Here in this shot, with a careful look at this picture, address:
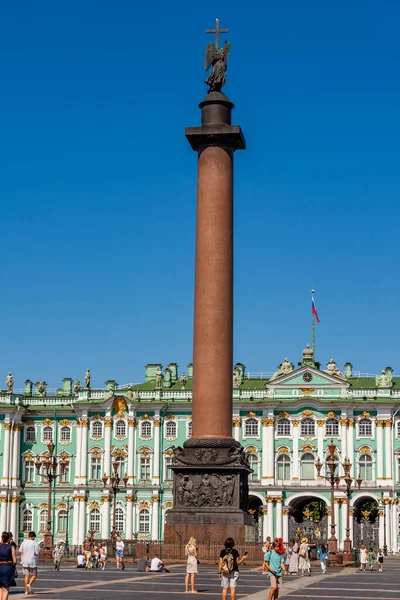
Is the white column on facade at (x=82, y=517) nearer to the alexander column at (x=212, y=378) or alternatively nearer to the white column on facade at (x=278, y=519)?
the white column on facade at (x=278, y=519)

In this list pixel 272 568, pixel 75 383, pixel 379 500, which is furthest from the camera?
pixel 75 383

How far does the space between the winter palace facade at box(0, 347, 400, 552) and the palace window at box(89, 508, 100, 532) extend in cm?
8

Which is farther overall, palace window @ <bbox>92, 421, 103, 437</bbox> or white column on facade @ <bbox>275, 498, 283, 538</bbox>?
palace window @ <bbox>92, 421, 103, 437</bbox>

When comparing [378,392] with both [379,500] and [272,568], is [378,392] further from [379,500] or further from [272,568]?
[272,568]

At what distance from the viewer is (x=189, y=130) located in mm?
42750

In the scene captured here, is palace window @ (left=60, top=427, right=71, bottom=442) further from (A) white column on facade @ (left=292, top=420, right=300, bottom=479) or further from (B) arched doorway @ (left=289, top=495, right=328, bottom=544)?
(B) arched doorway @ (left=289, top=495, right=328, bottom=544)

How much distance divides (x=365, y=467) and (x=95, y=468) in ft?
73.9

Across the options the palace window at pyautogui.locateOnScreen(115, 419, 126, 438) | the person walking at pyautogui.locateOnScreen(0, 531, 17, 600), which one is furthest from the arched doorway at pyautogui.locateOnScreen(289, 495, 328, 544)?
the person walking at pyautogui.locateOnScreen(0, 531, 17, 600)

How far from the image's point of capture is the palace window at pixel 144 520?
89.6 meters

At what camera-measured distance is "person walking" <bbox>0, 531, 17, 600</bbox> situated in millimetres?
22234

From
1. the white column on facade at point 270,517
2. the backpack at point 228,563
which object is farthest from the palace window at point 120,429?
the backpack at point 228,563

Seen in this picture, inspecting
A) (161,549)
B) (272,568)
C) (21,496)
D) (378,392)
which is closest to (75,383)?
(21,496)

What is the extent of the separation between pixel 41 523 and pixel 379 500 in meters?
28.4

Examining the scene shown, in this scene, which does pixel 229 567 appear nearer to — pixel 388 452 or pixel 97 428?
pixel 388 452
